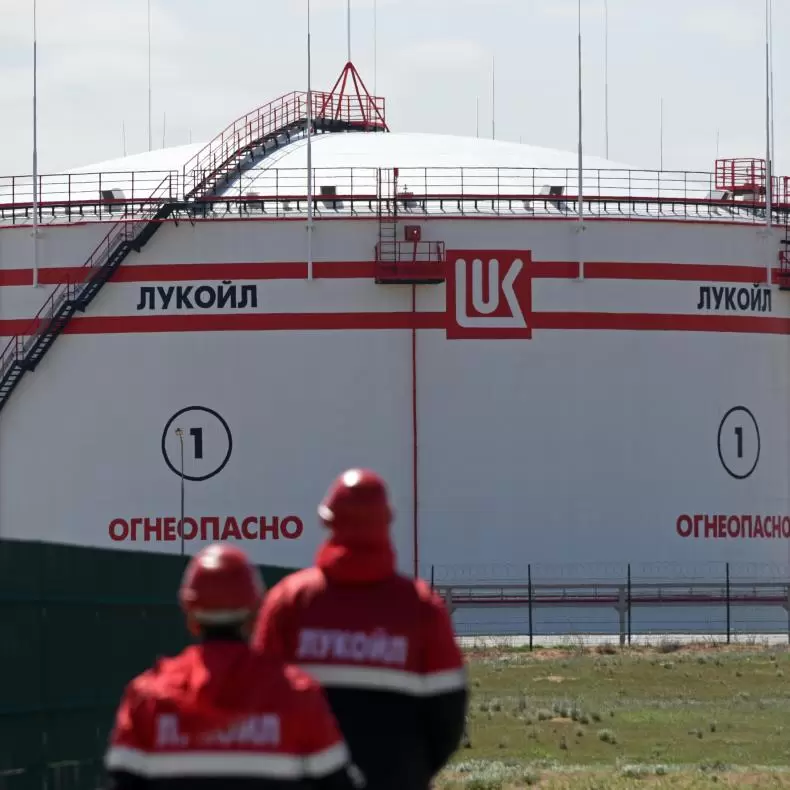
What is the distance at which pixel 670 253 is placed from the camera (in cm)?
4947

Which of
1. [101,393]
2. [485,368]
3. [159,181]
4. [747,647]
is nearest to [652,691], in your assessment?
[747,647]

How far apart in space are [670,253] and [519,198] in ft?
12.5

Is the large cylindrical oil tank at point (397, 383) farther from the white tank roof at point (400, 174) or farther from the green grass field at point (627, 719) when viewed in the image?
the green grass field at point (627, 719)

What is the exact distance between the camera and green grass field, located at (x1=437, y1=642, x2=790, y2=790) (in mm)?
21375

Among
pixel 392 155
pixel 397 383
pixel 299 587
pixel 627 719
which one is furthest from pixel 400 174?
pixel 299 587

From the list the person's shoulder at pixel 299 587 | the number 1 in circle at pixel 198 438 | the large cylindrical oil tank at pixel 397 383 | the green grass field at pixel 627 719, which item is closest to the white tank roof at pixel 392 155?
the large cylindrical oil tank at pixel 397 383

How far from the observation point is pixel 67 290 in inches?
1929

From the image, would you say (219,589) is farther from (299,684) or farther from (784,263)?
(784,263)

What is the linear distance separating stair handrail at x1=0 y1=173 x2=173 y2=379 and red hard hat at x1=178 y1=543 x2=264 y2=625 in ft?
137

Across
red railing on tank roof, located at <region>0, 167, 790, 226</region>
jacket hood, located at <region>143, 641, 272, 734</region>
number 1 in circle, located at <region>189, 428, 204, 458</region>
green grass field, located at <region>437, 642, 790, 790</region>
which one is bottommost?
green grass field, located at <region>437, 642, 790, 790</region>

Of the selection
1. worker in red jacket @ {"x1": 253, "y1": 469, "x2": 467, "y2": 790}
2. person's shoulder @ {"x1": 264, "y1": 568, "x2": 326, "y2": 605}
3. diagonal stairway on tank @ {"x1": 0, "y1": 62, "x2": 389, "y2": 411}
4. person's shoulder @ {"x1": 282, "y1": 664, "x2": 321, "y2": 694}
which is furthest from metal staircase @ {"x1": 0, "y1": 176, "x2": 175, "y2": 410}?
person's shoulder @ {"x1": 282, "y1": 664, "x2": 321, "y2": 694}

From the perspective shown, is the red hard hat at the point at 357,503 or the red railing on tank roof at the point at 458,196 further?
the red railing on tank roof at the point at 458,196

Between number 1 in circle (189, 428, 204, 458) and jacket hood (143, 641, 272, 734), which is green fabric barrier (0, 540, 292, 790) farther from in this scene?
number 1 in circle (189, 428, 204, 458)

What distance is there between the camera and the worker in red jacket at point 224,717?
7.40m
